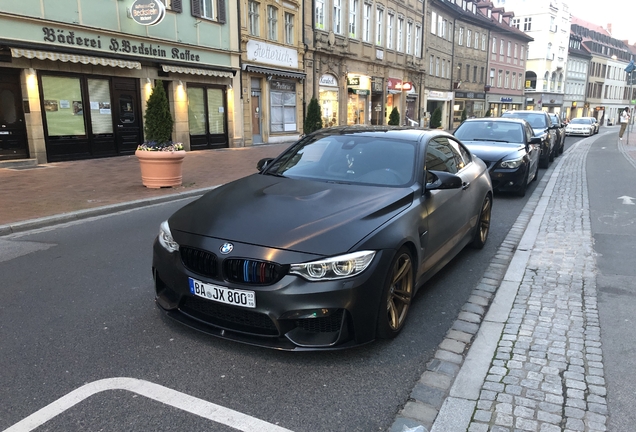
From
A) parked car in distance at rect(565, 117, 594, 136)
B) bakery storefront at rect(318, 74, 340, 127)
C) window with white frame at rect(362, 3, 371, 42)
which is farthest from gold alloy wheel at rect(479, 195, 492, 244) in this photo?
parked car in distance at rect(565, 117, 594, 136)

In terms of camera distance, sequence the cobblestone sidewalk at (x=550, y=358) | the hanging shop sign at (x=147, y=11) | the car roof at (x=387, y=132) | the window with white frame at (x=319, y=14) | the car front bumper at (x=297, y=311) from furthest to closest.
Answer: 1. the window with white frame at (x=319, y=14)
2. the hanging shop sign at (x=147, y=11)
3. the car roof at (x=387, y=132)
4. the car front bumper at (x=297, y=311)
5. the cobblestone sidewalk at (x=550, y=358)

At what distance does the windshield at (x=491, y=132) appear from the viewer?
10891mm

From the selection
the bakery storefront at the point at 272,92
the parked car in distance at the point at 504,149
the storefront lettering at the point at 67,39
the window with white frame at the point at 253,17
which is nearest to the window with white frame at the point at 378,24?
the bakery storefront at the point at 272,92

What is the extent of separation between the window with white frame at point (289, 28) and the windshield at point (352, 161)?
2224cm

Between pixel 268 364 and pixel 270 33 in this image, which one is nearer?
pixel 268 364

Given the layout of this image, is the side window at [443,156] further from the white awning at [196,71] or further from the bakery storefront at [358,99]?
the bakery storefront at [358,99]

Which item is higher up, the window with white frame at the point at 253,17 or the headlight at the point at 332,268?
the window with white frame at the point at 253,17

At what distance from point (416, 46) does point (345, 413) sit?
1670 inches

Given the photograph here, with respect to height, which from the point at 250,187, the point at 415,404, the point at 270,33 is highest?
the point at 270,33

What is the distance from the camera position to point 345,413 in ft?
8.99

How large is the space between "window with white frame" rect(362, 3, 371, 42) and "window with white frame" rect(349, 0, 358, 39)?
92 centimetres

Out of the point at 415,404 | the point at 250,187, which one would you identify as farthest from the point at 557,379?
the point at 250,187

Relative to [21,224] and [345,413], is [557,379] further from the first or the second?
[21,224]

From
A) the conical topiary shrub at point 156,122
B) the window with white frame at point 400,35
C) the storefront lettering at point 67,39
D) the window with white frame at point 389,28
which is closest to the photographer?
the conical topiary shrub at point 156,122
